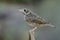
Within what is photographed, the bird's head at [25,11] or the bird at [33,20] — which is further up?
the bird's head at [25,11]

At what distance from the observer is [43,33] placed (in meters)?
1.45

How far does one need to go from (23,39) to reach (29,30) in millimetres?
124

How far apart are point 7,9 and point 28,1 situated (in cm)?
25

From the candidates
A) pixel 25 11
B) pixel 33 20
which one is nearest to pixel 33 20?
pixel 33 20

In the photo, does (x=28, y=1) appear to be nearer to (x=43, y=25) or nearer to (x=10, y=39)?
(x=43, y=25)

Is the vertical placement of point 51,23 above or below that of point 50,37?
above

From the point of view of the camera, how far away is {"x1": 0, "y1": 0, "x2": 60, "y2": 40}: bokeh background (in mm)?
1452

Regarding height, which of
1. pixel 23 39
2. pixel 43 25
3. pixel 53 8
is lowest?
pixel 23 39

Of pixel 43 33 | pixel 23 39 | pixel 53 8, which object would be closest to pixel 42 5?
pixel 53 8

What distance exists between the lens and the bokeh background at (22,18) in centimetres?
145

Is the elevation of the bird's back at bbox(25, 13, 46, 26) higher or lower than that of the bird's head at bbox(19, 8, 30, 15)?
lower

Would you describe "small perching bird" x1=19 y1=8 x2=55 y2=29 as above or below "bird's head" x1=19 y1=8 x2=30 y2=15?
below

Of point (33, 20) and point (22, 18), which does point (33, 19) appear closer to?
point (33, 20)

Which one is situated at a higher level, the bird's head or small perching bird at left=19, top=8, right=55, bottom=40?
the bird's head
